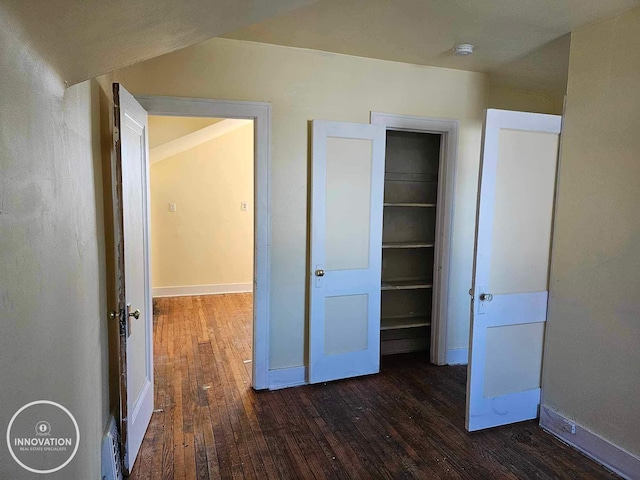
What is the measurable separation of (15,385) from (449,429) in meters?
2.48

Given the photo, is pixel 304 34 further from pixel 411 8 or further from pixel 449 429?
pixel 449 429

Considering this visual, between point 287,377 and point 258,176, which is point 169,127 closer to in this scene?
point 258,176

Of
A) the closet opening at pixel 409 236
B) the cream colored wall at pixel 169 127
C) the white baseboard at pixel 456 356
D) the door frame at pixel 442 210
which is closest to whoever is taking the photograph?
the door frame at pixel 442 210

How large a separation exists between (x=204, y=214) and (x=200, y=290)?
110 centimetres

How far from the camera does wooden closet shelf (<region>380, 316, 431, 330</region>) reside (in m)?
3.85

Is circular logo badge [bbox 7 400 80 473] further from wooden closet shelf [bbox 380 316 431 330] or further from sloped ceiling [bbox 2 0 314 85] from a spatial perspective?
wooden closet shelf [bbox 380 316 431 330]

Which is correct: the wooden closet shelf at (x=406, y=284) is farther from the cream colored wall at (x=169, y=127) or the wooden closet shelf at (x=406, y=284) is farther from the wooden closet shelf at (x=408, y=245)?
the cream colored wall at (x=169, y=127)

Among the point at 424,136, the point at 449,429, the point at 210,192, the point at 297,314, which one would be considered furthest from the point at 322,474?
the point at 210,192

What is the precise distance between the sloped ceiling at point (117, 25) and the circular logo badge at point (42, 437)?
34.9 inches

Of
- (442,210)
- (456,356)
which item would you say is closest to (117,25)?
(442,210)

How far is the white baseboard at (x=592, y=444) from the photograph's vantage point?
7.25ft

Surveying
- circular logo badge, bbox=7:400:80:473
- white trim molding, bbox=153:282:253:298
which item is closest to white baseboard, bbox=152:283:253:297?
white trim molding, bbox=153:282:253:298

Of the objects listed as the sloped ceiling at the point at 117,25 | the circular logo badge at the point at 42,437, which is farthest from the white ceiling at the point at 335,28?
the circular logo badge at the point at 42,437

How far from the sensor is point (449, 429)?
2693 mm
